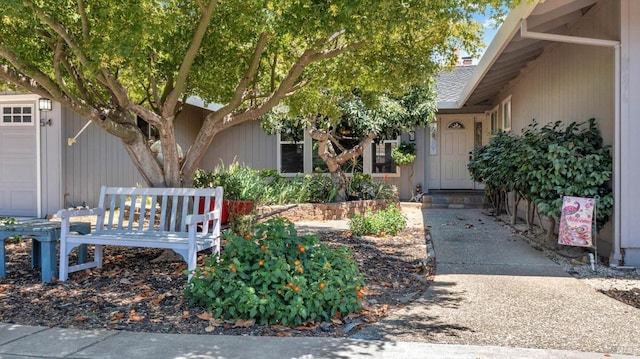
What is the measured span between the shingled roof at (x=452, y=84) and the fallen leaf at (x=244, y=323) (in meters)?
10.7

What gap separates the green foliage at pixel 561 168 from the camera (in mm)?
6082

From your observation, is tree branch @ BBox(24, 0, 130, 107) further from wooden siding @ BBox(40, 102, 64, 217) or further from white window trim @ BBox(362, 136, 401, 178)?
white window trim @ BBox(362, 136, 401, 178)

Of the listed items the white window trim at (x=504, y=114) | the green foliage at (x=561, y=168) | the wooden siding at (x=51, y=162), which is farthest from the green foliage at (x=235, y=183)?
the white window trim at (x=504, y=114)

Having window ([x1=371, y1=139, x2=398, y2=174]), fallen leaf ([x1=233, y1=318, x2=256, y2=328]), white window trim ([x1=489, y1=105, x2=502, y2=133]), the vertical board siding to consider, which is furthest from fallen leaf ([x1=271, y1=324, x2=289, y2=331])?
window ([x1=371, y1=139, x2=398, y2=174])

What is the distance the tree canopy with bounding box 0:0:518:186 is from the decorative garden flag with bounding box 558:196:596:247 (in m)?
2.48

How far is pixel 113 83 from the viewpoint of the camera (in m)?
5.76

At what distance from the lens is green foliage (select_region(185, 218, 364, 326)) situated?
3955 millimetres

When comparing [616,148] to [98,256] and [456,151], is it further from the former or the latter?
[456,151]

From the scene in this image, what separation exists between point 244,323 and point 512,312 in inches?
88.5

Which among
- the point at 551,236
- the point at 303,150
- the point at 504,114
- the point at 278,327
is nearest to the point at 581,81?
the point at 551,236

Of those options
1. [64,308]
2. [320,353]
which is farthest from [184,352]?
[64,308]

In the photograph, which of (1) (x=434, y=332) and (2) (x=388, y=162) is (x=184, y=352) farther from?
(2) (x=388, y=162)

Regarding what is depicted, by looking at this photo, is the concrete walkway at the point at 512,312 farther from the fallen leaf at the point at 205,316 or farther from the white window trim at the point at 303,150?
the white window trim at the point at 303,150

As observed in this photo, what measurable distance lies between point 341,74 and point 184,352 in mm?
5089
